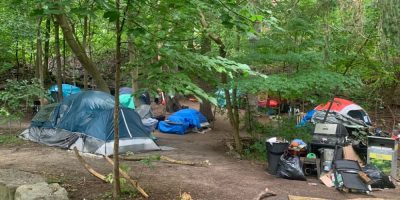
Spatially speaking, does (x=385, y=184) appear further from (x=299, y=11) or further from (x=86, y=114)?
(x=86, y=114)

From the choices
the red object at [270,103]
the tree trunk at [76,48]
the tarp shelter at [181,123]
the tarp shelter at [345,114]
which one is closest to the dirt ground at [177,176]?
the tree trunk at [76,48]

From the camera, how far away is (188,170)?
8.02m

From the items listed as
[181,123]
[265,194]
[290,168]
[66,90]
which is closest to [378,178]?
[290,168]

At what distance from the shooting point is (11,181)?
5738 millimetres

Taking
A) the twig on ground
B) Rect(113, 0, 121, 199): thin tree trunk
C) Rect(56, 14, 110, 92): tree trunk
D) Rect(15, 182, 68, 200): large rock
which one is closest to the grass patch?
Rect(56, 14, 110, 92): tree trunk

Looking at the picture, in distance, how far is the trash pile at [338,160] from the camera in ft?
23.1

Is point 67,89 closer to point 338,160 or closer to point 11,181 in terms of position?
point 11,181

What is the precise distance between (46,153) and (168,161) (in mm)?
2998

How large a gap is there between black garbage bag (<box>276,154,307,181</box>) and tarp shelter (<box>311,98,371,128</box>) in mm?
5673

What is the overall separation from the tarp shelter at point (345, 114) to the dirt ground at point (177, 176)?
4.92 metres

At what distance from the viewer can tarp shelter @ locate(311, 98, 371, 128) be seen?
13578 mm

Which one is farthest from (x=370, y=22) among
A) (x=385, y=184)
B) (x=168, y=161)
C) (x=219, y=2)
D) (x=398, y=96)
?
(x=398, y=96)

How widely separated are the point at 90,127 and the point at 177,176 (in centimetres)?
355

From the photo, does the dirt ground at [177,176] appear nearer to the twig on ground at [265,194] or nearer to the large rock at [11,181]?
the twig on ground at [265,194]
